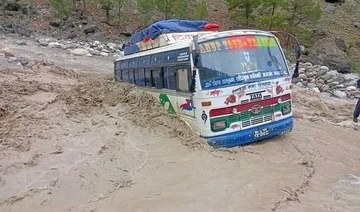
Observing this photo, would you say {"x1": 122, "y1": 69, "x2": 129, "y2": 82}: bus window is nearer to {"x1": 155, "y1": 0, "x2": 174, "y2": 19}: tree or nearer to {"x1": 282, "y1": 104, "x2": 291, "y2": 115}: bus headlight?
{"x1": 282, "y1": 104, "x2": 291, "y2": 115}: bus headlight

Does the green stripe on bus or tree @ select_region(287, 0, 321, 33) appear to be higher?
tree @ select_region(287, 0, 321, 33)

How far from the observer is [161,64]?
399 inches

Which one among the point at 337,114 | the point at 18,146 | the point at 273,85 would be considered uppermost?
the point at 273,85

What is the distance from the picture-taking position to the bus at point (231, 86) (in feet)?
27.8

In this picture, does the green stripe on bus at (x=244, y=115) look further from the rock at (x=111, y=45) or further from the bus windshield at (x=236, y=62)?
the rock at (x=111, y=45)


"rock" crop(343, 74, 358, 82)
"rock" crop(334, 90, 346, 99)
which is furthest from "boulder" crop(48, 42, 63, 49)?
"rock" crop(334, 90, 346, 99)

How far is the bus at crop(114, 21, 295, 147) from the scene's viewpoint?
848cm

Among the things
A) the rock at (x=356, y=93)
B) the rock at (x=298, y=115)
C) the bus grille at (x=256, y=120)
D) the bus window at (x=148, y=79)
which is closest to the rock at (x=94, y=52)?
the rock at (x=356, y=93)

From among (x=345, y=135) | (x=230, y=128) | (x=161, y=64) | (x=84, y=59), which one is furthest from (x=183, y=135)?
(x=84, y=59)

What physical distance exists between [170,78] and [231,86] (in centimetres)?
165

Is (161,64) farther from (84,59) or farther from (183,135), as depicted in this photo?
(84,59)

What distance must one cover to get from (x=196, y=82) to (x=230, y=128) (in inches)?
43.2

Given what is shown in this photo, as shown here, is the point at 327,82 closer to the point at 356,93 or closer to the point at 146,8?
the point at 356,93

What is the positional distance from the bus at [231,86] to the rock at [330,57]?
15604mm
